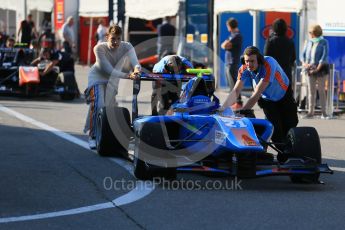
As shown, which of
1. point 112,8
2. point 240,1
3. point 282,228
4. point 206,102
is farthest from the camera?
point 112,8

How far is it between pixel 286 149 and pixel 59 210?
2711 millimetres

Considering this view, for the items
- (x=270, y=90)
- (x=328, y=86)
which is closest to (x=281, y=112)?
(x=270, y=90)

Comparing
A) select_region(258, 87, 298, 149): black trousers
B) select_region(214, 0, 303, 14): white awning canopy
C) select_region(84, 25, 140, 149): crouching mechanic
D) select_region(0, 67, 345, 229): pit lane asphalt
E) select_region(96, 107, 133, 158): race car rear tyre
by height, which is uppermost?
select_region(214, 0, 303, 14): white awning canopy

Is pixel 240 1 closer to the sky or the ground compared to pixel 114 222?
closer to the sky

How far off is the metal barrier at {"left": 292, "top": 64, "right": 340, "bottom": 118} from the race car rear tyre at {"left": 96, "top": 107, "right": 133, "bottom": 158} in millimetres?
6473

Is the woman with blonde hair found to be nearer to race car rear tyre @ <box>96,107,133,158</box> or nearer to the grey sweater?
the grey sweater

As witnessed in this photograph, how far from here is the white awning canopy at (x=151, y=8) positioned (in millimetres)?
26312

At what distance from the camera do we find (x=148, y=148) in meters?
8.95

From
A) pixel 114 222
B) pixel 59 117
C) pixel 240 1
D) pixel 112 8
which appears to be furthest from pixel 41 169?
pixel 112 8

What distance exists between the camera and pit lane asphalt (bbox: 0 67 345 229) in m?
7.14

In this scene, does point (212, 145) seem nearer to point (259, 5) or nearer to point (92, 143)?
point (92, 143)

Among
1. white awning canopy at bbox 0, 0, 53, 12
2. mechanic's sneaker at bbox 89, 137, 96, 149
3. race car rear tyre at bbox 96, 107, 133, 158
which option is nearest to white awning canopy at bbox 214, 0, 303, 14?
mechanic's sneaker at bbox 89, 137, 96, 149

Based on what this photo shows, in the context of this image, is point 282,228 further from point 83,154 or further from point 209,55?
point 209,55

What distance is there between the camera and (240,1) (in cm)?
2022
